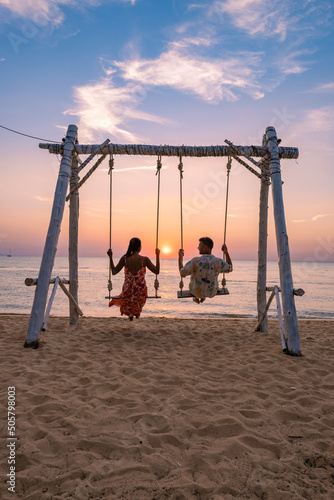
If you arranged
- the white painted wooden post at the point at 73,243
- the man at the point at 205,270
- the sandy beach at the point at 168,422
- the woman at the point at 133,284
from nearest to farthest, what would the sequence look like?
the sandy beach at the point at 168,422, the man at the point at 205,270, the woman at the point at 133,284, the white painted wooden post at the point at 73,243

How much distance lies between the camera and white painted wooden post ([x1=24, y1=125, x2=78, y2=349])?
16.4ft

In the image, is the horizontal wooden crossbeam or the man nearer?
the man

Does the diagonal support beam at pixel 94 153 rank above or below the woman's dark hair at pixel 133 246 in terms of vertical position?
above

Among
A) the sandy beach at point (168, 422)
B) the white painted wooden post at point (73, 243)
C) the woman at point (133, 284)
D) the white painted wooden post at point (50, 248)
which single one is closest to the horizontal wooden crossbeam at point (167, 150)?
the white painted wooden post at point (50, 248)

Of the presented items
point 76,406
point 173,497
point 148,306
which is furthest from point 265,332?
point 148,306

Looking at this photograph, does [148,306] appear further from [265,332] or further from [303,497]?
[303,497]

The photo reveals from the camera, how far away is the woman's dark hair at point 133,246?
5918 mm

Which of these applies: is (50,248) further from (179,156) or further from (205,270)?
(179,156)

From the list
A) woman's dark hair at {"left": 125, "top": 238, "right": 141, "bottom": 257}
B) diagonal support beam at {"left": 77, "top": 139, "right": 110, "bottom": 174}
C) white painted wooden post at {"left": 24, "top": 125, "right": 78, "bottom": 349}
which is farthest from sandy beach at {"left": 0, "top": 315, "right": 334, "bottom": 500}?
diagonal support beam at {"left": 77, "top": 139, "right": 110, "bottom": 174}

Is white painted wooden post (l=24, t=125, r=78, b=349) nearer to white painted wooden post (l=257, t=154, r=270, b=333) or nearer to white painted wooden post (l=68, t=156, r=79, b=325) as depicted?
white painted wooden post (l=68, t=156, r=79, b=325)

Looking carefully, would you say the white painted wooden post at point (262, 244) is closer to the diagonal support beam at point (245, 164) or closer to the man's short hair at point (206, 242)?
the diagonal support beam at point (245, 164)

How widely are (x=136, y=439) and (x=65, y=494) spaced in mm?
683

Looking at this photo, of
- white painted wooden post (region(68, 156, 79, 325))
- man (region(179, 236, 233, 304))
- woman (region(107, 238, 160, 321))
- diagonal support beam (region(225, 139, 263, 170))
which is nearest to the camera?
man (region(179, 236, 233, 304))

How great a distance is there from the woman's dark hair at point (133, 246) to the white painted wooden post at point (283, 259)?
2.43 metres
